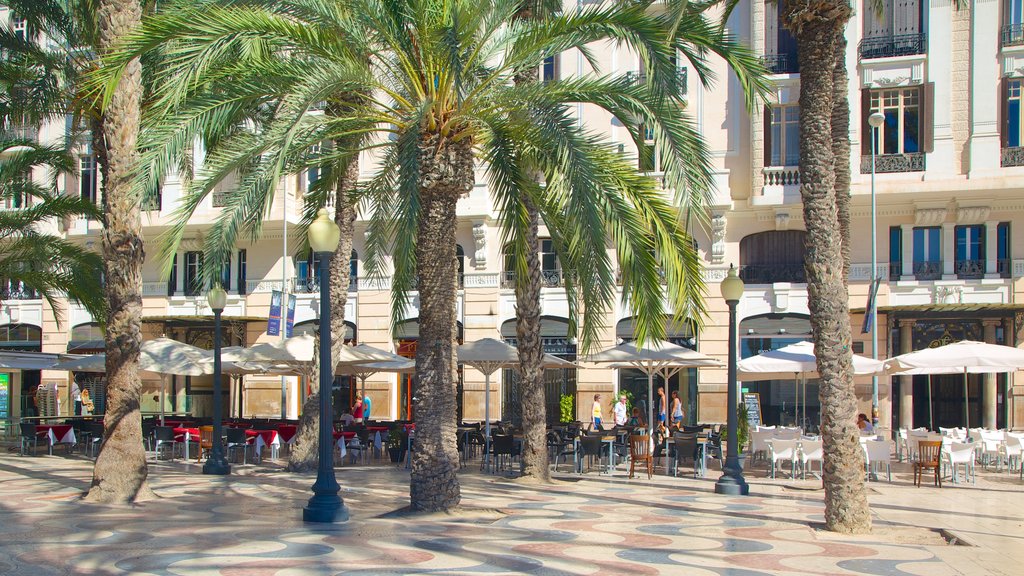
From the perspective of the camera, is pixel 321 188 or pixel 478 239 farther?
pixel 478 239

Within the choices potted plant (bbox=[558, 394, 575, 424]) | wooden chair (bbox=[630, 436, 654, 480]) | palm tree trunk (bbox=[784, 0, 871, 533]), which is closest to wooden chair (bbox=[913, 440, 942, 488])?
wooden chair (bbox=[630, 436, 654, 480])

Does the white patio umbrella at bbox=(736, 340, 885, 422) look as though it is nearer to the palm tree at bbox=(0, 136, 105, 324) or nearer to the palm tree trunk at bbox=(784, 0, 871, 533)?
the palm tree trunk at bbox=(784, 0, 871, 533)

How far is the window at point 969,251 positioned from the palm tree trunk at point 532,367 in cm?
1704

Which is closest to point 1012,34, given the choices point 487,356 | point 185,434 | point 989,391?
point 989,391

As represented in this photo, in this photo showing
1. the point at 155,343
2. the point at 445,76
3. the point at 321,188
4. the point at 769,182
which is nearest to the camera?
the point at 445,76

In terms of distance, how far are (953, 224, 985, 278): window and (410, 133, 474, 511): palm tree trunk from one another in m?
20.8

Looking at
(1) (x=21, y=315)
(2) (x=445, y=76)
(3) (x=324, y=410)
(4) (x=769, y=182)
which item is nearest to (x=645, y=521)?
(3) (x=324, y=410)

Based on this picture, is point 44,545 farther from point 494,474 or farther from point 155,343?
point 155,343

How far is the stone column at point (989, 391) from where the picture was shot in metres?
27.6

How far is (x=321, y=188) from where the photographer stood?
14852mm

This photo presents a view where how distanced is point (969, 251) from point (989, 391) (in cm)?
409

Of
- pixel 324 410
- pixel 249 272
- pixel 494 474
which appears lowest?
pixel 494 474

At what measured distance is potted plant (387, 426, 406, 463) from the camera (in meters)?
20.6

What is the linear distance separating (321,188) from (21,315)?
93.3 feet
